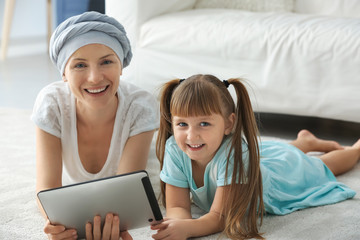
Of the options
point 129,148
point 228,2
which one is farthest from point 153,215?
point 228,2

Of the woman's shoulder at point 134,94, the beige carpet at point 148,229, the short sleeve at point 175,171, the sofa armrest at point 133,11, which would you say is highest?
the sofa armrest at point 133,11

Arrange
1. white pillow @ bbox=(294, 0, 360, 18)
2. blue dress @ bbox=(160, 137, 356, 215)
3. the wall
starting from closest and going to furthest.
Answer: blue dress @ bbox=(160, 137, 356, 215) → white pillow @ bbox=(294, 0, 360, 18) → the wall

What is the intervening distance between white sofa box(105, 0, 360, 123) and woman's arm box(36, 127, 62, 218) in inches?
29.6

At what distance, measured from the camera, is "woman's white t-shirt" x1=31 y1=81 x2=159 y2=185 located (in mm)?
1404

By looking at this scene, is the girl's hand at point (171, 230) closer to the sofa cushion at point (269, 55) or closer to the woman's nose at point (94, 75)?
the woman's nose at point (94, 75)

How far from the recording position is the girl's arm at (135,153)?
1.39 metres

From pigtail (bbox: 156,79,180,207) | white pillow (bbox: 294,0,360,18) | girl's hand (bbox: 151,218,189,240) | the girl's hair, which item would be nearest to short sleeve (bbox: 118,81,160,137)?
pigtail (bbox: 156,79,180,207)

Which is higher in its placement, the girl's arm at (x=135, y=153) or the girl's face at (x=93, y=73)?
the girl's face at (x=93, y=73)

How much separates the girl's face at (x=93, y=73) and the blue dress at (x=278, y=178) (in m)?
0.22

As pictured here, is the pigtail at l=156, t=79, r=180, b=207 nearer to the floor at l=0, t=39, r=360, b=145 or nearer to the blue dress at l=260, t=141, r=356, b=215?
the blue dress at l=260, t=141, r=356, b=215

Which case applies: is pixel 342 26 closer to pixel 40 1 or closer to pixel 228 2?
pixel 228 2

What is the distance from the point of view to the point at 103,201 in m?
1.05

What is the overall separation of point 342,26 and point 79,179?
1.10m

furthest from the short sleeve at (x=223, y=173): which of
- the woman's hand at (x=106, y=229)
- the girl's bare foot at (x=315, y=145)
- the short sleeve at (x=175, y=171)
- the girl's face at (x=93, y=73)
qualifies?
the girl's bare foot at (x=315, y=145)
